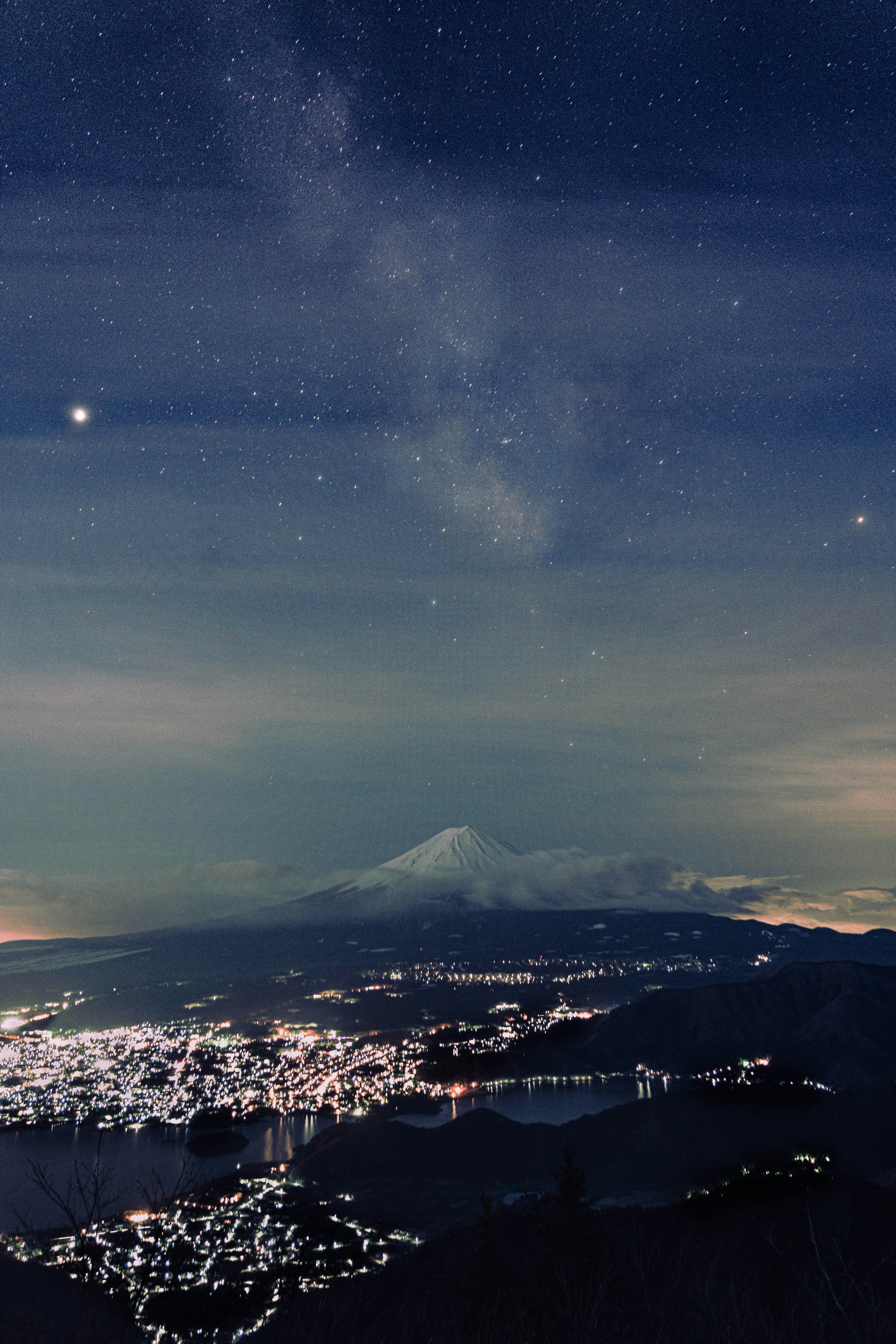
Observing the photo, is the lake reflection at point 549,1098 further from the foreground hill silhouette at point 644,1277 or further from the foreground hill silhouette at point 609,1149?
the foreground hill silhouette at point 644,1277

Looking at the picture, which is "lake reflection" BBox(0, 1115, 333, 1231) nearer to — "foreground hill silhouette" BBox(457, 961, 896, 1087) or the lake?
the lake

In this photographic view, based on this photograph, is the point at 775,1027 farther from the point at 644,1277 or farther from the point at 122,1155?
the point at 644,1277

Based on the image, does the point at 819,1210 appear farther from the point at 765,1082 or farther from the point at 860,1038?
the point at 860,1038

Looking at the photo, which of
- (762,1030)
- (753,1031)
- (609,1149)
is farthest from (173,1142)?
(762,1030)

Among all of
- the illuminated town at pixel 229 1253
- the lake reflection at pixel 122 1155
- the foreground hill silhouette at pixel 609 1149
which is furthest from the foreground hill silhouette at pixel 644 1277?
the lake reflection at pixel 122 1155

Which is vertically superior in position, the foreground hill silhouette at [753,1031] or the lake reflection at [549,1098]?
the foreground hill silhouette at [753,1031]

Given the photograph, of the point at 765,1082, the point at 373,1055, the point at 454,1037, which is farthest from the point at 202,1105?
the point at 765,1082
